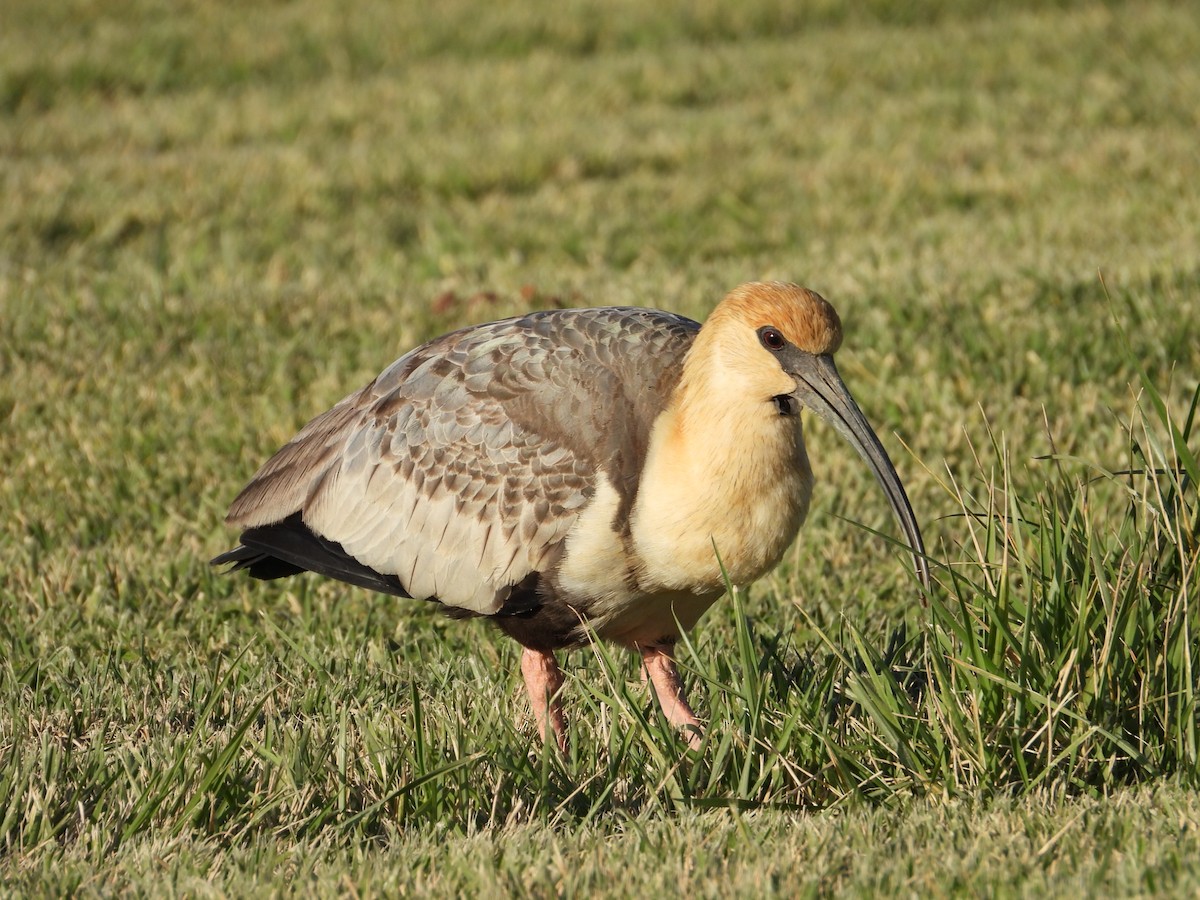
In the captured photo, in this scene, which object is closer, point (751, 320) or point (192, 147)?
point (751, 320)

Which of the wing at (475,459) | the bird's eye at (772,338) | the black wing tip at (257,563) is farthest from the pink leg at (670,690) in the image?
the black wing tip at (257,563)

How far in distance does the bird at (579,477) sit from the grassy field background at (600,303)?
0.78ft

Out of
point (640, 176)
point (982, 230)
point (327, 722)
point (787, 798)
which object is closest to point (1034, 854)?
point (787, 798)

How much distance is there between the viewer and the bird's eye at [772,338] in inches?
161

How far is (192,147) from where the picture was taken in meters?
11.8

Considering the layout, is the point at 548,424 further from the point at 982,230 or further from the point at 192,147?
the point at 192,147

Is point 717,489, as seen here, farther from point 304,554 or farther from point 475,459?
point 304,554

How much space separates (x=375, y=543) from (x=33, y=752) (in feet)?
4.19

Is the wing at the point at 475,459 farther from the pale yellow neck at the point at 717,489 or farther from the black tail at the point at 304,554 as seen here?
the pale yellow neck at the point at 717,489

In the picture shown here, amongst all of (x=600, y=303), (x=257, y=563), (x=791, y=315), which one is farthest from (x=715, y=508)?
(x=600, y=303)

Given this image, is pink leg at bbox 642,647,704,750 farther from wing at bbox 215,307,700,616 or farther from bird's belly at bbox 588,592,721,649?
wing at bbox 215,307,700,616

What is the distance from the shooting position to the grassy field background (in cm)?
351

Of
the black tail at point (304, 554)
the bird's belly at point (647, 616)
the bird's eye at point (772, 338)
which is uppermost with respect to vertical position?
the bird's eye at point (772, 338)

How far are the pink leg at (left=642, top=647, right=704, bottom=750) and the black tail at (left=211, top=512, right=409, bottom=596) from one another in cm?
80
